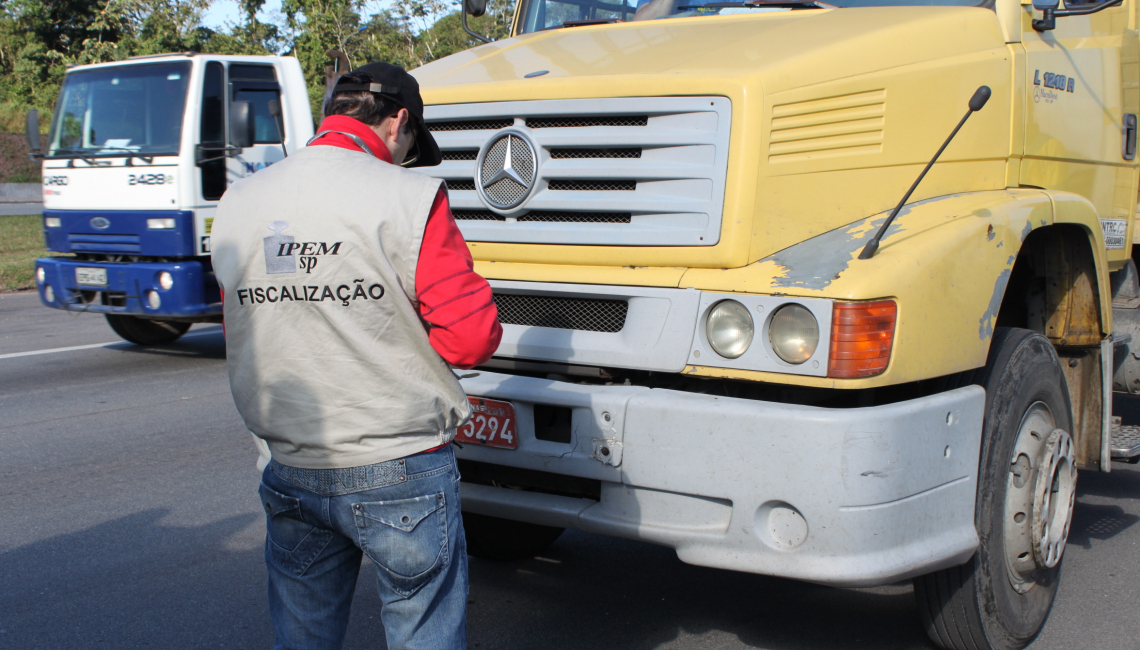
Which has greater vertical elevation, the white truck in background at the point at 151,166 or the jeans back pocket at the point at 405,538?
the white truck in background at the point at 151,166

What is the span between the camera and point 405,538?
2.29 metres

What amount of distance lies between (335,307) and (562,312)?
3.95ft

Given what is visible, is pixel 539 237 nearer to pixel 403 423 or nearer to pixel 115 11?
pixel 403 423

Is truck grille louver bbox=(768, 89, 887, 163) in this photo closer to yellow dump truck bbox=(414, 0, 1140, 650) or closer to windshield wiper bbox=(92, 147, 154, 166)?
yellow dump truck bbox=(414, 0, 1140, 650)

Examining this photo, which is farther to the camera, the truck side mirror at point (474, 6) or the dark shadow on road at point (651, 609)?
the truck side mirror at point (474, 6)

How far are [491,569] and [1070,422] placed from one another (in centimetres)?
224

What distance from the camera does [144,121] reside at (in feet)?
29.5

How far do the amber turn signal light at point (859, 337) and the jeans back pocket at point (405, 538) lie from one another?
3.71 ft

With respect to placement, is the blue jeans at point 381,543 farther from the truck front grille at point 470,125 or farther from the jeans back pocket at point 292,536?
the truck front grille at point 470,125

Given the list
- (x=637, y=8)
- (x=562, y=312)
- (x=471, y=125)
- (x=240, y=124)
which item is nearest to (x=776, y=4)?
(x=637, y=8)

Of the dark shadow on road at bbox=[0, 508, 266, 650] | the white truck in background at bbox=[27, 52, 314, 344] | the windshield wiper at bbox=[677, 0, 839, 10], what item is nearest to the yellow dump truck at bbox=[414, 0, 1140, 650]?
the windshield wiper at bbox=[677, 0, 839, 10]

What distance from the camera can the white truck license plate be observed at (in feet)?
29.1

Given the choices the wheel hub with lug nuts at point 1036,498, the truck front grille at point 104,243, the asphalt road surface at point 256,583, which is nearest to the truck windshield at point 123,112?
the truck front grille at point 104,243

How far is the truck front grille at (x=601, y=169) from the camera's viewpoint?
3148mm
